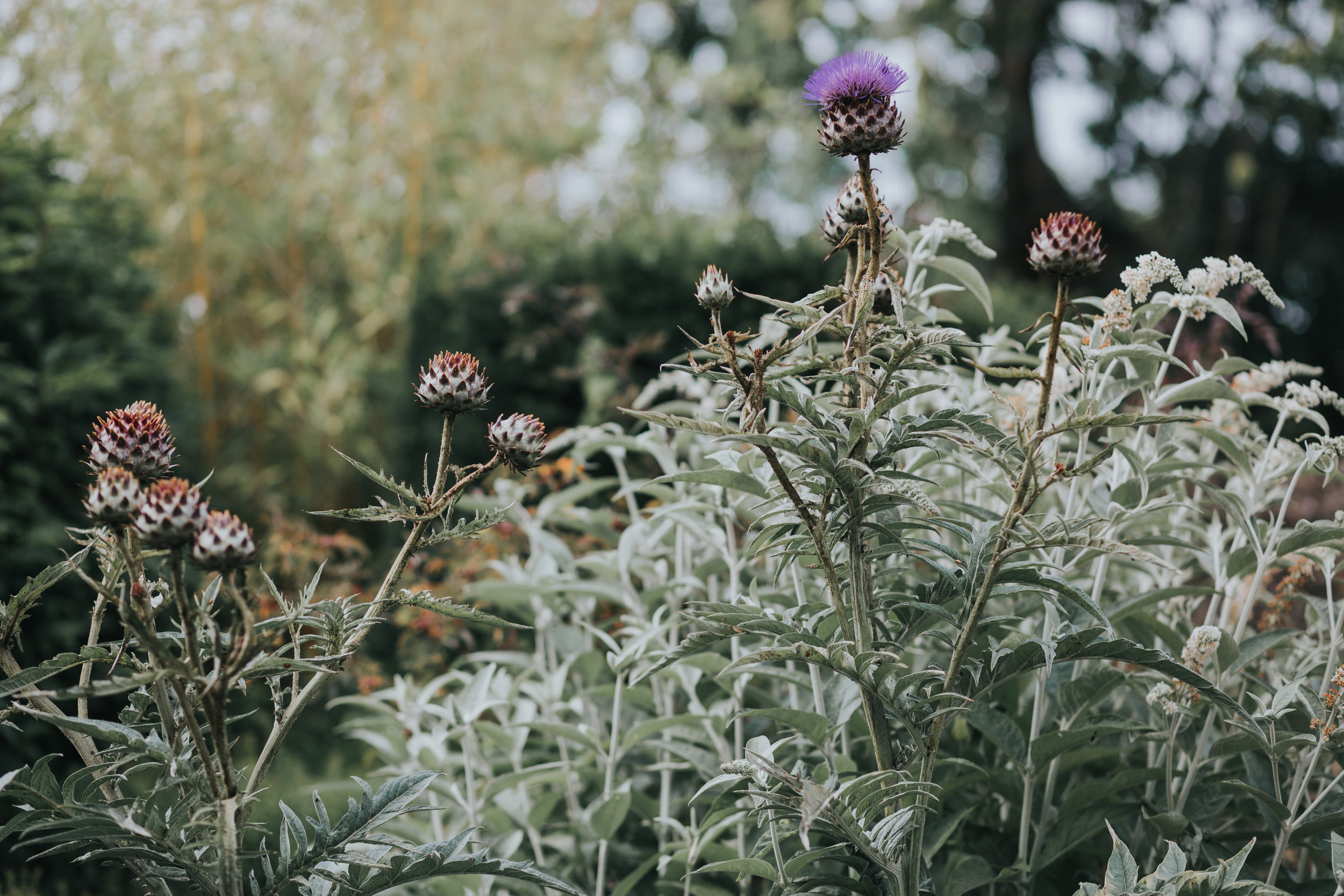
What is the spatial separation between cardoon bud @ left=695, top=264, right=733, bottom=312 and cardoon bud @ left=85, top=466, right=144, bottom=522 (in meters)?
0.66

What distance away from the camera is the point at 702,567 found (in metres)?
1.96

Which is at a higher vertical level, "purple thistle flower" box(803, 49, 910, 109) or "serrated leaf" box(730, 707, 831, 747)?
"purple thistle flower" box(803, 49, 910, 109)

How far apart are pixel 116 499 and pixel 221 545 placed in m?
0.12

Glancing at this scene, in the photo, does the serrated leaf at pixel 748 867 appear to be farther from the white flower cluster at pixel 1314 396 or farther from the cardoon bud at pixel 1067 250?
the white flower cluster at pixel 1314 396

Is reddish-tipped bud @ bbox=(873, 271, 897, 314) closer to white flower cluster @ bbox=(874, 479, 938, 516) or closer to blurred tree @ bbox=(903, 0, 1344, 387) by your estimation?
white flower cluster @ bbox=(874, 479, 938, 516)

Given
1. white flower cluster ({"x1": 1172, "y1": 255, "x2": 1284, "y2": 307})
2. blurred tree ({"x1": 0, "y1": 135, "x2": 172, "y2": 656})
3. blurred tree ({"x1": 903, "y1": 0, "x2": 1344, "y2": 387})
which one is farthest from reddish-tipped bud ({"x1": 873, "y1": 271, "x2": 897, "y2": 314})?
blurred tree ({"x1": 903, "y1": 0, "x2": 1344, "y2": 387})

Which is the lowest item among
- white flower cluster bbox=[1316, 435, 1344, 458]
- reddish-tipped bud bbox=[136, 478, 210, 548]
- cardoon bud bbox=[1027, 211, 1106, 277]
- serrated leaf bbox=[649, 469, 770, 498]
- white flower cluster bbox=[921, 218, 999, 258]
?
serrated leaf bbox=[649, 469, 770, 498]

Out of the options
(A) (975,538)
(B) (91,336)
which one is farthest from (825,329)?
Answer: (B) (91,336)

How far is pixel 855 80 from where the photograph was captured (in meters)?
1.17

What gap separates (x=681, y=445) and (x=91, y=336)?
213cm

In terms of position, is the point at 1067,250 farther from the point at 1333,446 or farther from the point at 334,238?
the point at 334,238

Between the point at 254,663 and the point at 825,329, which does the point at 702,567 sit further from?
the point at 254,663

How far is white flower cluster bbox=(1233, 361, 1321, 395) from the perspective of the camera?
1671 mm

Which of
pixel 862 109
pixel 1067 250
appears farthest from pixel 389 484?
pixel 1067 250
